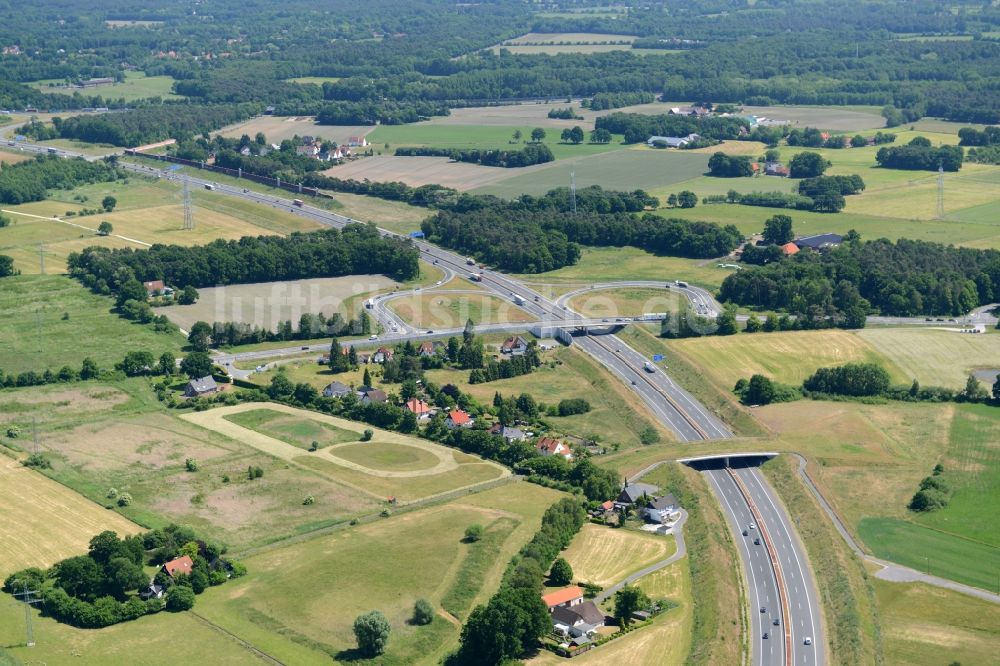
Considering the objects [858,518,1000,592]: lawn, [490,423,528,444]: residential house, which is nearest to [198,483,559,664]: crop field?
[490,423,528,444]: residential house

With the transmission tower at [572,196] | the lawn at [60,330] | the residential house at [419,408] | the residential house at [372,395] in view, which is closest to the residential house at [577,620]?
the residential house at [419,408]

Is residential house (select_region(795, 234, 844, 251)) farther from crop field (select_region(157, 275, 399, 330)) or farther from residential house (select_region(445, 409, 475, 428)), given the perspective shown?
residential house (select_region(445, 409, 475, 428))

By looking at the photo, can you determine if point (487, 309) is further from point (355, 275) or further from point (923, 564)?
point (923, 564)

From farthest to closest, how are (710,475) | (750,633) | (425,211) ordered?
1. (425,211)
2. (710,475)
3. (750,633)

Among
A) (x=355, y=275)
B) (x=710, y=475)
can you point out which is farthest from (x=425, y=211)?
(x=710, y=475)

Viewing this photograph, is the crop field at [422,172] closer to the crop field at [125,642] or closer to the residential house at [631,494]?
the residential house at [631,494]

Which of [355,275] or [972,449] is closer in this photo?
[972,449]
